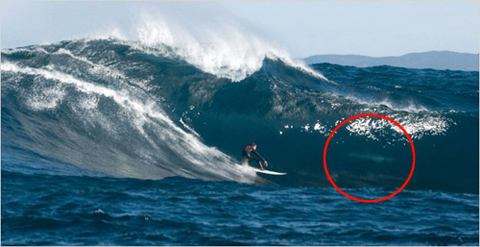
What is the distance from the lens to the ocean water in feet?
44.0

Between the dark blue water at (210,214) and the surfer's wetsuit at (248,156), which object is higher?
the surfer's wetsuit at (248,156)

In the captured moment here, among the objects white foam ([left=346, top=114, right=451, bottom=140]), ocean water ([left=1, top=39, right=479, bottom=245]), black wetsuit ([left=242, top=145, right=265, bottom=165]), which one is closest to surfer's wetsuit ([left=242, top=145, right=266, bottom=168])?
black wetsuit ([left=242, top=145, right=265, bottom=165])

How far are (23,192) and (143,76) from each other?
403 inches

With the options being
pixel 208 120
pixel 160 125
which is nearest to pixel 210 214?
pixel 160 125

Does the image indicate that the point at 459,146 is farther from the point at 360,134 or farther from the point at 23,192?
the point at 23,192

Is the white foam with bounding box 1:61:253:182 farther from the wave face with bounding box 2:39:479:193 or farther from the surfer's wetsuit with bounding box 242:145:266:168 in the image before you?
the surfer's wetsuit with bounding box 242:145:266:168

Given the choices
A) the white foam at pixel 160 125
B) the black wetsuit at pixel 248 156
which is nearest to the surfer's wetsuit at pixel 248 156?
the black wetsuit at pixel 248 156

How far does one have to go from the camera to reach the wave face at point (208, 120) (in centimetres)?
1905

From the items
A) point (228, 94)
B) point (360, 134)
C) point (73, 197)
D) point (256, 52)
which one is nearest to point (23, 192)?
point (73, 197)

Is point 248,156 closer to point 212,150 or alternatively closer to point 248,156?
point 248,156

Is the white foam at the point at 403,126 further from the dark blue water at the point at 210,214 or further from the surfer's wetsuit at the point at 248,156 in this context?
the surfer's wetsuit at the point at 248,156

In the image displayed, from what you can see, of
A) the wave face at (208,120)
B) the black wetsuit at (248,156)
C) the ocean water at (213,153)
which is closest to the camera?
the ocean water at (213,153)

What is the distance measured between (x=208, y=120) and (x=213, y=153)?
2.44 metres

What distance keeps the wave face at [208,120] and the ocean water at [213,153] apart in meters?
0.07
